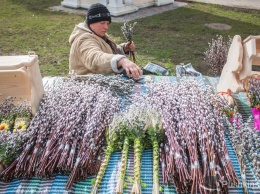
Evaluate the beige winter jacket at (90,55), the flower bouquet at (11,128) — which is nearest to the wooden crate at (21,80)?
the flower bouquet at (11,128)

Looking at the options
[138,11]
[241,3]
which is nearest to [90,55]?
[138,11]

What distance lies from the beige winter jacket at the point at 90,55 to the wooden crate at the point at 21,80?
0.62m

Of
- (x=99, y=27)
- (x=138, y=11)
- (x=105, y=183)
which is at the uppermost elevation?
(x=99, y=27)

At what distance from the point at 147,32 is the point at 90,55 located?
5305mm

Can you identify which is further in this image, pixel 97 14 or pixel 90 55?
pixel 97 14

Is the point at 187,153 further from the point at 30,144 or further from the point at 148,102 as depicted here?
the point at 30,144

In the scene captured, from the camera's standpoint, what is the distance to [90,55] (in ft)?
8.84

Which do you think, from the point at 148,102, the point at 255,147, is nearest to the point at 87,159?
the point at 148,102

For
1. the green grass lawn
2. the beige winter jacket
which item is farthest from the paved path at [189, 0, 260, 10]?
the beige winter jacket

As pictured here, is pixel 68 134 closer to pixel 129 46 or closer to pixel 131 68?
pixel 131 68

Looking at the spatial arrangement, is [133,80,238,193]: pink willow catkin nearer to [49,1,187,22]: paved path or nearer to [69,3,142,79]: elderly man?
[69,3,142,79]: elderly man

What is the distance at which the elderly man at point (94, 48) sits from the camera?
257 cm

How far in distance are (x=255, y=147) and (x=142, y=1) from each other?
9092mm

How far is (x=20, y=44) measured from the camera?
6.79m
